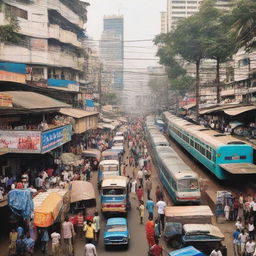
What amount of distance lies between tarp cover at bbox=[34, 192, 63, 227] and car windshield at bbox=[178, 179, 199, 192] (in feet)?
24.9

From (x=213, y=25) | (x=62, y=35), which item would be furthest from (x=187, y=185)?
(x=213, y=25)

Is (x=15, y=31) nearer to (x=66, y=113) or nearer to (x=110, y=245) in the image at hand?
(x=66, y=113)

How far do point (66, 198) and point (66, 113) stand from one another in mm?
19765

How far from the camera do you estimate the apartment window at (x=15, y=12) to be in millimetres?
40869

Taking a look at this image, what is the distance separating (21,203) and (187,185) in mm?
9804

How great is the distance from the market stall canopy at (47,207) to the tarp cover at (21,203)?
32 cm

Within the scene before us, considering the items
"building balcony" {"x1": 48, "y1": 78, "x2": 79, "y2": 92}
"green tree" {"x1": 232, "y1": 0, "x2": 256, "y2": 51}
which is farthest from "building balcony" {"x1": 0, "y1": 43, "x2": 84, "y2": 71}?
"green tree" {"x1": 232, "y1": 0, "x2": 256, "y2": 51}

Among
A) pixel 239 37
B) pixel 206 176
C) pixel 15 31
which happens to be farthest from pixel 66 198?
pixel 15 31

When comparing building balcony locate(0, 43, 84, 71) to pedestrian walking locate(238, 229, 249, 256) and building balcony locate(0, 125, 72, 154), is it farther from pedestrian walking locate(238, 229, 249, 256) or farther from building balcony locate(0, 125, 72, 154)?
pedestrian walking locate(238, 229, 249, 256)

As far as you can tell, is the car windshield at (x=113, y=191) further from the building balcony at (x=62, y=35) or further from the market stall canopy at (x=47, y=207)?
the building balcony at (x=62, y=35)

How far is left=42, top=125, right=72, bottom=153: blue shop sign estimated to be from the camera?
23.6 meters

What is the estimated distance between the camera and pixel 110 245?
647 inches

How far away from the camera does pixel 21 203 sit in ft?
51.4

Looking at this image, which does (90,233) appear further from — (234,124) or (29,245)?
(234,124)
